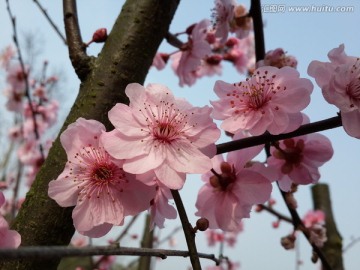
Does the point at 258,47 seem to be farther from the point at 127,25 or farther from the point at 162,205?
the point at 162,205

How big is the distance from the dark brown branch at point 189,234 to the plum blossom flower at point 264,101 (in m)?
0.21

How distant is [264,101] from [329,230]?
1.81 meters

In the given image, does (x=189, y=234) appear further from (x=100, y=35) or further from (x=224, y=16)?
(x=224, y=16)

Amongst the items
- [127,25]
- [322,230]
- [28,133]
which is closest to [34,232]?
[127,25]

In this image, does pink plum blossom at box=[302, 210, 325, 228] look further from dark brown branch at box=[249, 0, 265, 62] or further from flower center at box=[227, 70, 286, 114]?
flower center at box=[227, 70, 286, 114]

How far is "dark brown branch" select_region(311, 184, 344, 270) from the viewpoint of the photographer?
204 cm

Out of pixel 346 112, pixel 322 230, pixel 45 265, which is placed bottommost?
pixel 45 265

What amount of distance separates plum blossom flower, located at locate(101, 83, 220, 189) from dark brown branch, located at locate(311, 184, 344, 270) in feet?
5.44

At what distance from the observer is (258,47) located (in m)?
1.09

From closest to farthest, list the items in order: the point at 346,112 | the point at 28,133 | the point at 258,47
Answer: the point at 346,112, the point at 258,47, the point at 28,133

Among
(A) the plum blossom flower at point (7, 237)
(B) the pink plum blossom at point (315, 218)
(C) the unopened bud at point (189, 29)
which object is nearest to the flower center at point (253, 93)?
(A) the plum blossom flower at point (7, 237)

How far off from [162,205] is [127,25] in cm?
51

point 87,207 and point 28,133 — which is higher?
point 28,133

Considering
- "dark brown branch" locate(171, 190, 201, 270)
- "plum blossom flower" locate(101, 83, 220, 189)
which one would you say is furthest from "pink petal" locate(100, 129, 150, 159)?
"dark brown branch" locate(171, 190, 201, 270)
